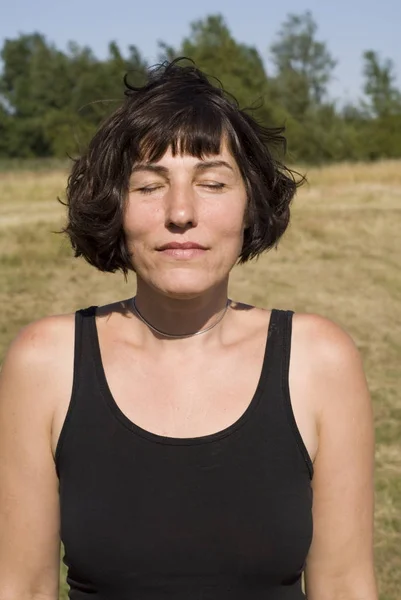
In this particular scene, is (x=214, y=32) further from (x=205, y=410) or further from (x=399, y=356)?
(x=205, y=410)

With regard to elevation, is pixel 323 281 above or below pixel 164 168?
below

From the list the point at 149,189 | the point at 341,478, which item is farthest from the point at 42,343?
the point at 341,478

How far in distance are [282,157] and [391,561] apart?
3.74 meters

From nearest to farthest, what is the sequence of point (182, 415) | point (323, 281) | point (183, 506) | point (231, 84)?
1. point (183, 506)
2. point (182, 415)
3. point (323, 281)
4. point (231, 84)

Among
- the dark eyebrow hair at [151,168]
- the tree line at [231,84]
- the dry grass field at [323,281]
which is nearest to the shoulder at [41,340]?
the dark eyebrow hair at [151,168]

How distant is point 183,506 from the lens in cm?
184

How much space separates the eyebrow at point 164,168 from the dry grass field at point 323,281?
436cm

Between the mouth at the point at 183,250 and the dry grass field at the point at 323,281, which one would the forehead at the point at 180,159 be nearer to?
the mouth at the point at 183,250

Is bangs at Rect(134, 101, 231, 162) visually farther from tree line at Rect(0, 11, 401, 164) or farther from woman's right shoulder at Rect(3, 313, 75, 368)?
tree line at Rect(0, 11, 401, 164)

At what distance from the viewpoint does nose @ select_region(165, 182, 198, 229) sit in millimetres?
1870

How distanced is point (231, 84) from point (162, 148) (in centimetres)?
3575

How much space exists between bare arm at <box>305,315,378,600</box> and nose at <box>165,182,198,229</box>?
0.35 m

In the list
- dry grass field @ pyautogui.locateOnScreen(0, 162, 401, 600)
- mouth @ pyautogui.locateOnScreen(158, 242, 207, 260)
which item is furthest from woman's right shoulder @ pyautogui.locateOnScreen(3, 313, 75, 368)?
dry grass field @ pyautogui.locateOnScreen(0, 162, 401, 600)

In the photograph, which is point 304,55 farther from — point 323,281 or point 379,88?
point 323,281
